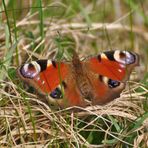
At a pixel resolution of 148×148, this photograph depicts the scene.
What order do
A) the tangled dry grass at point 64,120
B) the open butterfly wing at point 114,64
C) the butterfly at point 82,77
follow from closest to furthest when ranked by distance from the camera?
1. the tangled dry grass at point 64,120
2. the butterfly at point 82,77
3. the open butterfly wing at point 114,64

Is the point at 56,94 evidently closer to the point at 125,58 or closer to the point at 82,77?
the point at 82,77

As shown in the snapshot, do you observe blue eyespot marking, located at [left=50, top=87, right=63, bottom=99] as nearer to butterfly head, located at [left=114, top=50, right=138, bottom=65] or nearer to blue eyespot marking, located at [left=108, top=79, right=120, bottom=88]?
blue eyespot marking, located at [left=108, top=79, right=120, bottom=88]

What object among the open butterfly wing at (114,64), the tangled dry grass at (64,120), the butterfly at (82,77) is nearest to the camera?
the tangled dry grass at (64,120)

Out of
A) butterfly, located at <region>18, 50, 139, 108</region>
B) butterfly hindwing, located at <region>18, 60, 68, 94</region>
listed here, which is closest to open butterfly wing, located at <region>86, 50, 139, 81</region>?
butterfly, located at <region>18, 50, 139, 108</region>

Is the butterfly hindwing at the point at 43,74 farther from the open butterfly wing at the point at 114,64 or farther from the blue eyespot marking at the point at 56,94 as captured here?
the open butterfly wing at the point at 114,64

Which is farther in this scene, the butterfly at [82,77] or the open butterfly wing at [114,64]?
the open butterfly wing at [114,64]

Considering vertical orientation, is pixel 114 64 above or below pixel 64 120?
above

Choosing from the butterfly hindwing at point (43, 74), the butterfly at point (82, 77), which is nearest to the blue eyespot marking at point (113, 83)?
the butterfly at point (82, 77)

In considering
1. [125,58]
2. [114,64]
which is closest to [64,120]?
[114,64]

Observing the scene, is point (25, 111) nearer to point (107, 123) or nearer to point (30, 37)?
point (107, 123)
